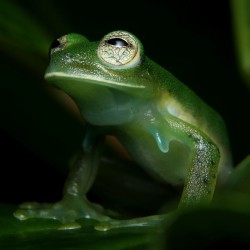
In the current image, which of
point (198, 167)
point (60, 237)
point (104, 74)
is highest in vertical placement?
point (104, 74)

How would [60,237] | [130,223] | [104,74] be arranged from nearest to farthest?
[60,237] < [130,223] < [104,74]

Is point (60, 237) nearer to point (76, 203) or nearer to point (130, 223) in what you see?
point (130, 223)

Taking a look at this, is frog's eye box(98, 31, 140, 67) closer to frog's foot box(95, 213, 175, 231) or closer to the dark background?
the dark background

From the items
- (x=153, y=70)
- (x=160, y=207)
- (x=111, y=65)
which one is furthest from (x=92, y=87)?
(x=160, y=207)

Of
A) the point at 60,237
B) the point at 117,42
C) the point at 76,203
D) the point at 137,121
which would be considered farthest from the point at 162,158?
the point at 60,237

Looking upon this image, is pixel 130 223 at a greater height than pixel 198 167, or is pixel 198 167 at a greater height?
pixel 198 167

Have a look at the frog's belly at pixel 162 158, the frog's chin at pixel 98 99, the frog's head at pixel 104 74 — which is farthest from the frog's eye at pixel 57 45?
the frog's belly at pixel 162 158

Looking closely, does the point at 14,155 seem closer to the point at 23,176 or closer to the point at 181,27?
the point at 23,176
